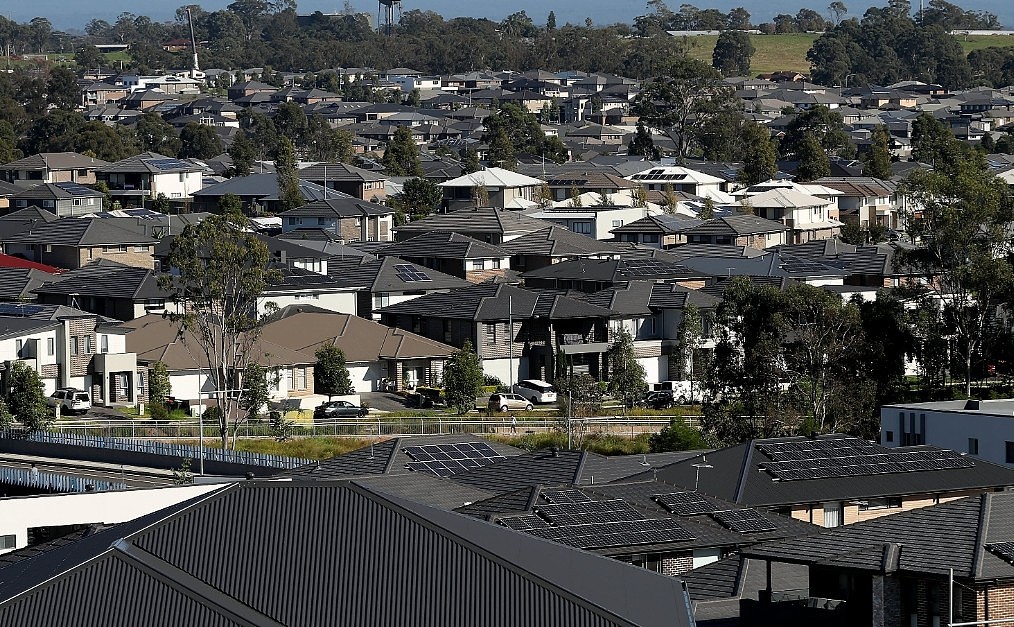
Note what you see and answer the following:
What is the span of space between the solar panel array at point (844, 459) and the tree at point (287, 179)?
49336 mm

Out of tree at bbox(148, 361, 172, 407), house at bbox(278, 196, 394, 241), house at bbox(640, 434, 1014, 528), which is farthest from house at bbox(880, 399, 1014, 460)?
house at bbox(278, 196, 394, 241)

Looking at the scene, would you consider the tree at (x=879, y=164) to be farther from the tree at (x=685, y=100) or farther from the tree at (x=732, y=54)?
the tree at (x=732, y=54)

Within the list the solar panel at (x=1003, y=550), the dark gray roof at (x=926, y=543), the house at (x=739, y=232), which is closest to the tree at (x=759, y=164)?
the house at (x=739, y=232)

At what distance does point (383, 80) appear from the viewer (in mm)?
164500

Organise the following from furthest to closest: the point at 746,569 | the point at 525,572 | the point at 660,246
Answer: the point at 660,246
the point at 746,569
the point at 525,572

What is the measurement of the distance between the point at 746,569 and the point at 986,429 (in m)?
12.7

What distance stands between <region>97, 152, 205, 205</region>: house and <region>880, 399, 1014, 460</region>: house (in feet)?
176

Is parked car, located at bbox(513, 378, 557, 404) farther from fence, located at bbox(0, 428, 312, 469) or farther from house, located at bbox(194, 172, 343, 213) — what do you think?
house, located at bbox(194, 172, 343, 213)

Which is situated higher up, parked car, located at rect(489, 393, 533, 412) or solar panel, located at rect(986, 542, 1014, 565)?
solar panel, located at rect(986, 542, 1014, 565)

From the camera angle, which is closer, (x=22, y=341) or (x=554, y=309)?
(x=22, y=341)

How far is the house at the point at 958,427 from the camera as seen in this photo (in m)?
32.2

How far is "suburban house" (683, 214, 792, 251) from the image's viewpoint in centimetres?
6744

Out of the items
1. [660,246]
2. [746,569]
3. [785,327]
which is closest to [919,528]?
[746,569]

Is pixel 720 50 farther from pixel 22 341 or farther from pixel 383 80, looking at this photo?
pixel 22 341
